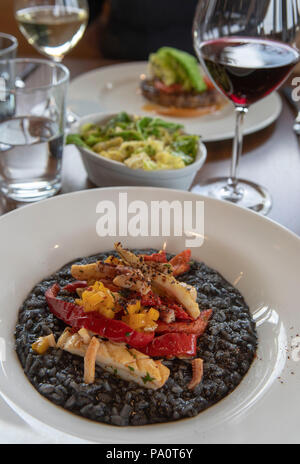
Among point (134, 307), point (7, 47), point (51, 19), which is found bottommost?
point (134, 307)

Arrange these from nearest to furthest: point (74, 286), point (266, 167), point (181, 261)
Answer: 1. point (74, 286)
2. point (181, 261)
3. point (266, 167)

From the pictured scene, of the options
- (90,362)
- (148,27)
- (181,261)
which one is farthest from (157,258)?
(148,27)

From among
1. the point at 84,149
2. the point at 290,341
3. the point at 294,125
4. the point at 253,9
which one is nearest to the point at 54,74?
the point at 84,149

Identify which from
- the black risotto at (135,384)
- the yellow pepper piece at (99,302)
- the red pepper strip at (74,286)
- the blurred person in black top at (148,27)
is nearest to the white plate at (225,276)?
the black risotto at (135,384)

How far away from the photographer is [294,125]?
2.58 metres

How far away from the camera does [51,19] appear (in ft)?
8.09

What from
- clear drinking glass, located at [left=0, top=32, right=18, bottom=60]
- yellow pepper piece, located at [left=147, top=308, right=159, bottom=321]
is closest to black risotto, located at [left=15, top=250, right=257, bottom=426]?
yellow pepper piece, located at [left=147, top=308, right=159, bottom=321]

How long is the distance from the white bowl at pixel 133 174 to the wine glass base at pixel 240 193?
0.33ft

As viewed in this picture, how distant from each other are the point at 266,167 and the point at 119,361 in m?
1.37

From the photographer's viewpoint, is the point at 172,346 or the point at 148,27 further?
the point at 148,27

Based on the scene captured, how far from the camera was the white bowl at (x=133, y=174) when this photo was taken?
6.15 ft

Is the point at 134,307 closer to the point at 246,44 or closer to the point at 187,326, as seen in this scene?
the point at 187,326

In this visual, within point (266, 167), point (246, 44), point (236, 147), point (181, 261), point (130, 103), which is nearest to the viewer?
point (181, 261)

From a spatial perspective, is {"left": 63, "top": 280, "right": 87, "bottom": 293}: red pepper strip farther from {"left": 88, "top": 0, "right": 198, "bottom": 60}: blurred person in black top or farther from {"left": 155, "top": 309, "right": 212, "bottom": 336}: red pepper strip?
{"left": 88, "top": 0, "right": 198, "bottom": 60}: blurred person in black top
